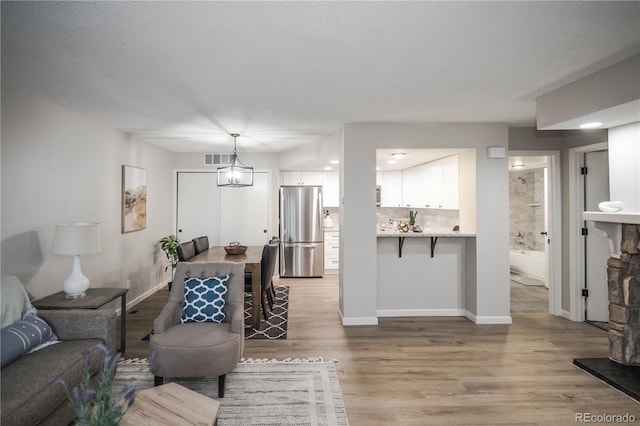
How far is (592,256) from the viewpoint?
4.11 m

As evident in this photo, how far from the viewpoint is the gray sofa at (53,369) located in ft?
5.44

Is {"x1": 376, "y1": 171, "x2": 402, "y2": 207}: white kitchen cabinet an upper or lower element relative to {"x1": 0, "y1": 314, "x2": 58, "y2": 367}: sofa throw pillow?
upper

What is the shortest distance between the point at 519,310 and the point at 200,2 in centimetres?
498

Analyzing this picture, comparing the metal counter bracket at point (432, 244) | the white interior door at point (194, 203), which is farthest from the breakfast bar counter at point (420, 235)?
the white interior door at point (194, 203)

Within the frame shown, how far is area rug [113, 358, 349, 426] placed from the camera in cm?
226

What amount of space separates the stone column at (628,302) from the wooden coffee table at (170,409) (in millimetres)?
3279

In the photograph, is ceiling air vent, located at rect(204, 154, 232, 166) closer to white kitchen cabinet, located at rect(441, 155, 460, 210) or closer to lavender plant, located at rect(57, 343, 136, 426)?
white kitchen cabinet, located at rect(441, 155, 460, 210)

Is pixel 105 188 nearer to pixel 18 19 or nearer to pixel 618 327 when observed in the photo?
pixel 18 19

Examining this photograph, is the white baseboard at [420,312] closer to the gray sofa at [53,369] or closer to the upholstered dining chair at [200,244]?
the upholstered dining chair at [200,244]

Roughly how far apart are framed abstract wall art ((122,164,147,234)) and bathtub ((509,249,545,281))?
6.96 metres

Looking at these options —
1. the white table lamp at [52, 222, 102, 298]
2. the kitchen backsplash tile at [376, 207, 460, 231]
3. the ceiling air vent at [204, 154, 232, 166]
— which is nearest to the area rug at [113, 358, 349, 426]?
the white table lamp at [52, 222, 102, 298]

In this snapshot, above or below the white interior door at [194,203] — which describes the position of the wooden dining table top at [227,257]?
below

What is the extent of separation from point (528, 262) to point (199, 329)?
656 cm

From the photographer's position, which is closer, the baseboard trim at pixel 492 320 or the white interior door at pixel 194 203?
the baseboard trim at pixel 492 320
